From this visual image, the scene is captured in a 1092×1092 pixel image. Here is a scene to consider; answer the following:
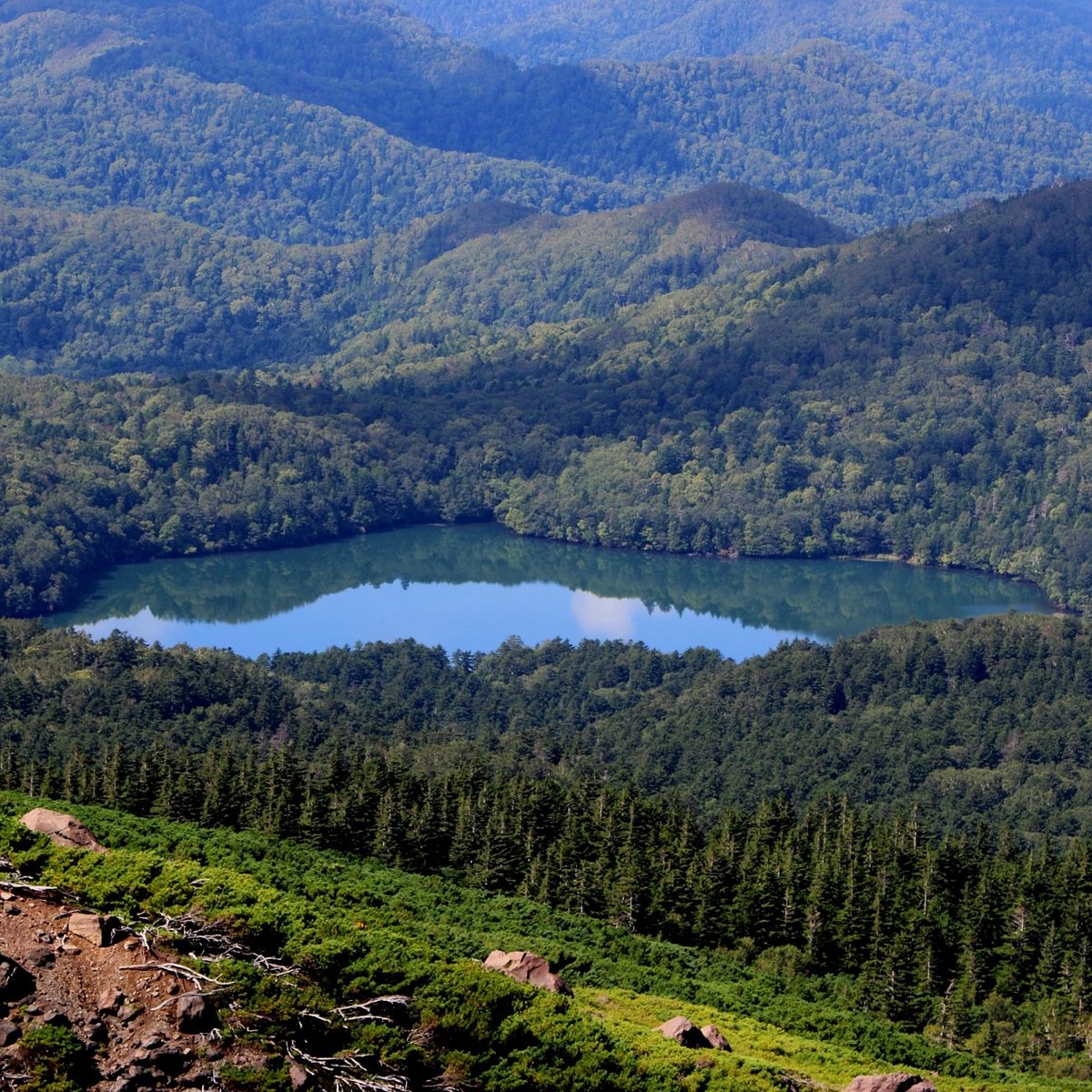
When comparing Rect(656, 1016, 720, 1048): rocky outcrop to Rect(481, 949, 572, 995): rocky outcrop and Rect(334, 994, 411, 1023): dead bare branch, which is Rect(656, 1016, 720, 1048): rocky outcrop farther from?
Rect(334, 994, 411, 1023): dead bare branch

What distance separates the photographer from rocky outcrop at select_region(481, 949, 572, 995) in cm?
3962

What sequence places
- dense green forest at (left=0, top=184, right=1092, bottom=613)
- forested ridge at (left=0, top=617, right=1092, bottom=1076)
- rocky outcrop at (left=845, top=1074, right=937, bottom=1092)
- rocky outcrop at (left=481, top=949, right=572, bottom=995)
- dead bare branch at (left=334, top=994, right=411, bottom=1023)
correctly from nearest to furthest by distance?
1. dead bare branch at (left=334, top=994, right=411, bottom=1023)
2. rocky outcrop at (left=845, top=1074, right=937, bottom=1092)
3. rocky outcrop at (left=481, top=949, right=572, bottom=995)
4. forested ridge at (left=0, top=617, right=1092, bottom=1076)
5. dense green forest at (left=0, top=184, right=1092, bottom=613)

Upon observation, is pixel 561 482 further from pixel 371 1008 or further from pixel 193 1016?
pixel 193 1016

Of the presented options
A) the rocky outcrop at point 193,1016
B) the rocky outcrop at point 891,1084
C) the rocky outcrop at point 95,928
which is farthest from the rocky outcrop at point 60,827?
the rocky outcrop at point 891,1084

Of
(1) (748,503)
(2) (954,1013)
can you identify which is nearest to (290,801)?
(2) (954,1013)

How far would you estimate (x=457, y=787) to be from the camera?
70.1 meters

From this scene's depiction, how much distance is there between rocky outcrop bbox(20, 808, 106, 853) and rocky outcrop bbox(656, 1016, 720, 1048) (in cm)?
1034

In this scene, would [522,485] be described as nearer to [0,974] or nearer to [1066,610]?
[1066,610]

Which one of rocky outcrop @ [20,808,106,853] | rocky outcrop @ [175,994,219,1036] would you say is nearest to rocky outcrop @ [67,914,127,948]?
rocky outcrop @ [175,994,219,1036]

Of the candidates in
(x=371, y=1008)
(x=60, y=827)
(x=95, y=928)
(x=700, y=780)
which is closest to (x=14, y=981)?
(x=95, y=928)

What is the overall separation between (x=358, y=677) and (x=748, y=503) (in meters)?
69.7

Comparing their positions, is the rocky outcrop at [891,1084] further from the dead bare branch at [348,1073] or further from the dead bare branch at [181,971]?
the dead bare branch at [181,971]

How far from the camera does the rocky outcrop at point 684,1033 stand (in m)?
38.8

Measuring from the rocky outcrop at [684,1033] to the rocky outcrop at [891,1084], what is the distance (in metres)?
3.68
